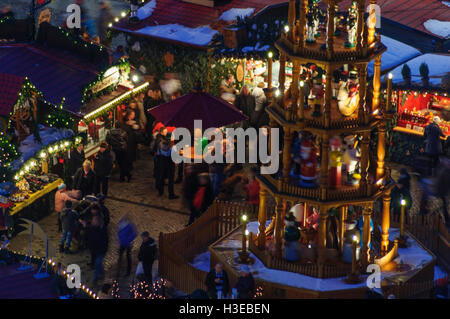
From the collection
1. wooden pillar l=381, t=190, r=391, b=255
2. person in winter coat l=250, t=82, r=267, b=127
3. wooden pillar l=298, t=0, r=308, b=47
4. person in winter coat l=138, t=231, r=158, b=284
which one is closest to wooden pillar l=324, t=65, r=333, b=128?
wooden pillar l=298, t=0, r=308, b=47

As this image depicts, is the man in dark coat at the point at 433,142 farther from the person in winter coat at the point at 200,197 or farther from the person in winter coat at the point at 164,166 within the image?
the person in winter coat at the point at 164,166

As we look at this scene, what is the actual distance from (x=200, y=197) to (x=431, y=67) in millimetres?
7800

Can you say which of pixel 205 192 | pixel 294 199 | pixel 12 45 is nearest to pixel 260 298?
pixel 294 199

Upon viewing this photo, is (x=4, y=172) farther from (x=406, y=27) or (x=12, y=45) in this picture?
(x=406, y=27)

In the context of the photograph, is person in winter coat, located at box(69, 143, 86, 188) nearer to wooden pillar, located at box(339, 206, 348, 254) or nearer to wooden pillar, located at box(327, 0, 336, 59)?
wooden pillar, located at box(339, 206, 348, 254)

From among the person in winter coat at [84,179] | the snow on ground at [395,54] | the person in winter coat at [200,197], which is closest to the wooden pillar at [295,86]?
the person in winter coat at [200,197]

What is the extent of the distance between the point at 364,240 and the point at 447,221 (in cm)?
487

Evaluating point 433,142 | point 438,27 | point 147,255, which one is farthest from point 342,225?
point 438,27

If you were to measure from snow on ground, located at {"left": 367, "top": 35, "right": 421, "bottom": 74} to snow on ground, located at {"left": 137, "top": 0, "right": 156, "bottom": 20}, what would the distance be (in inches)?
285

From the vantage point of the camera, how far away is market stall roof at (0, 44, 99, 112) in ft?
91.3

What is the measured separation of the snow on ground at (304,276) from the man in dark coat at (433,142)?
15.6 ft

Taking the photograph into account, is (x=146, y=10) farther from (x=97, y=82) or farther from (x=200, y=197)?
(x=200, y=197)

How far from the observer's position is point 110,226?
25.0 metres

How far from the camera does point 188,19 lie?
32219 millimetres
